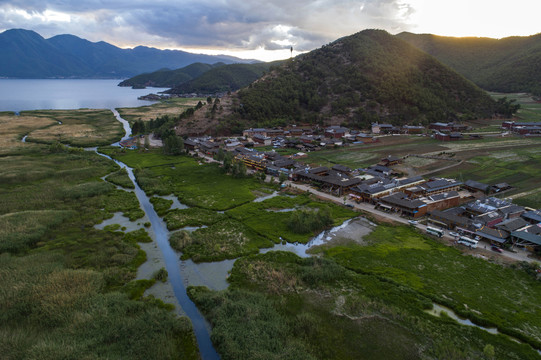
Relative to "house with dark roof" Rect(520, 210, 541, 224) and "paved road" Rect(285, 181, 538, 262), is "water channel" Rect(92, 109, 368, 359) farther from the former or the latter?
"house with dark roof" Rect(520, 210, 541, 224)

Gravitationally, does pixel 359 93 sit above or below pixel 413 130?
above

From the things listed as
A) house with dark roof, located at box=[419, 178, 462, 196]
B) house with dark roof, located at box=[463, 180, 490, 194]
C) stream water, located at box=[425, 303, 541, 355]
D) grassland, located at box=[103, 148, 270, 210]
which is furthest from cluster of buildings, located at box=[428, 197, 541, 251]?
grassland, located at box=[103, 148, 270, 210]

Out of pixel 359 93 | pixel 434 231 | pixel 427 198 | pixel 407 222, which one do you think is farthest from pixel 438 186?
pixel 359 93

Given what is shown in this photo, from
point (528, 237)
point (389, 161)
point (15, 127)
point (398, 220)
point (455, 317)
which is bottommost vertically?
Result: point (455, 317)

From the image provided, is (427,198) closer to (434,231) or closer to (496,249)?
(434,231)

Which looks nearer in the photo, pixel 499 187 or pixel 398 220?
pixel 398 220

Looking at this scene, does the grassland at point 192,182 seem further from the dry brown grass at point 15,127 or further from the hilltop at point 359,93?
the dry brown grass at point 15,127

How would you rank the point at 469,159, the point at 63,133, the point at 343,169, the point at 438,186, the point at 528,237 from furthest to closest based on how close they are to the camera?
the point at 63,133 < the point at 469,159 < the point at 343,169 < the point at 438,186 < the point at 528,237
